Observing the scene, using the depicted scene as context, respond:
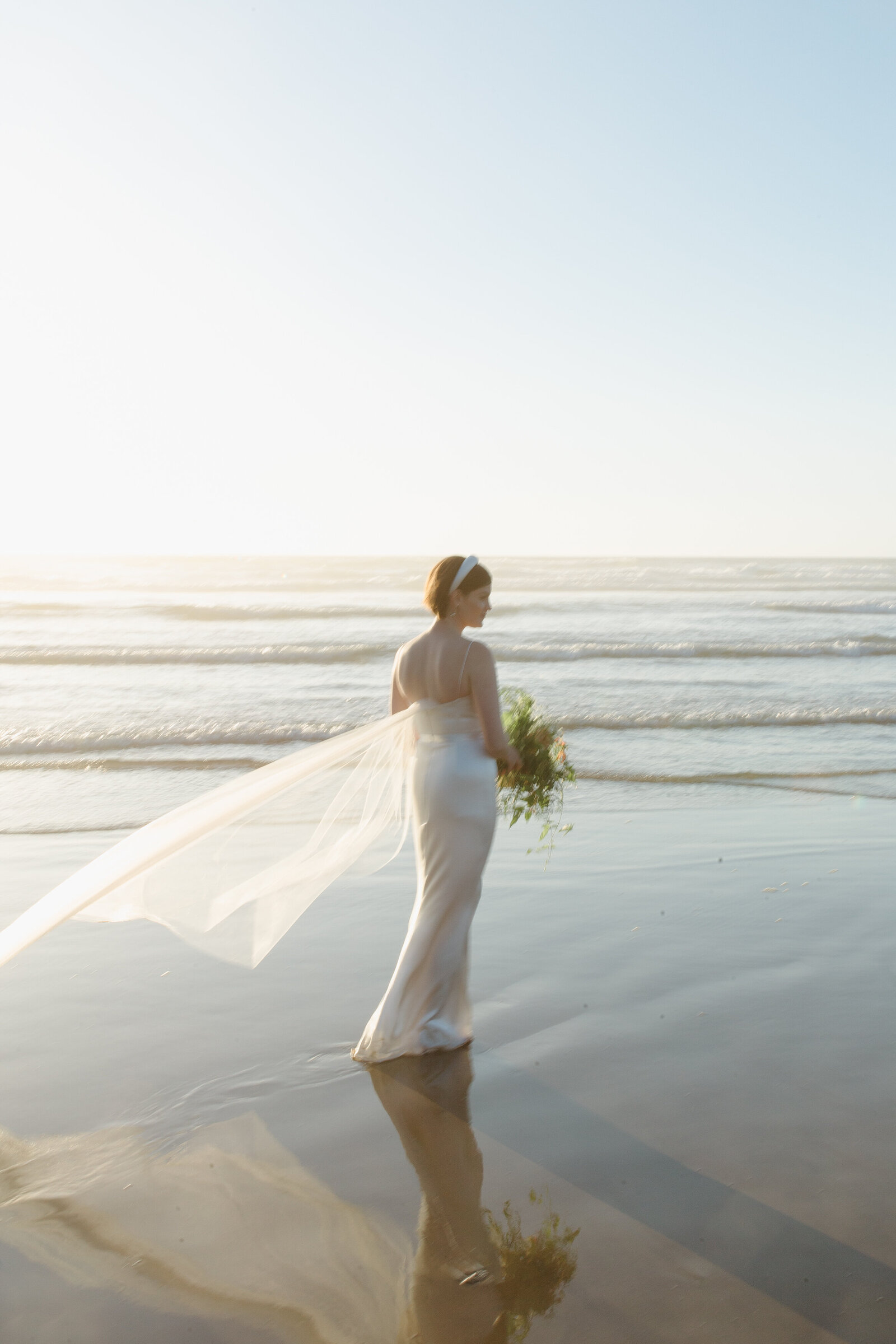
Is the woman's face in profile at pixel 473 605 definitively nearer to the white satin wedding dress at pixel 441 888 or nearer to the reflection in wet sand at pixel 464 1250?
the white satin wedding dress at pixel 441 888

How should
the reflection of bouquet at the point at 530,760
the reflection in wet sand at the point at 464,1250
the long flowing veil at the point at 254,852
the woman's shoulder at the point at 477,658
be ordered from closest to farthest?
the reflection in wet sand at the point at 464,1250, the long flowing veil at the point at 254,852, the woman's shoulder at the point at 477,658, the reflection of bouquet at the point at 530,760

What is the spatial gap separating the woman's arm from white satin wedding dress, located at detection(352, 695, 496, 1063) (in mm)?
74

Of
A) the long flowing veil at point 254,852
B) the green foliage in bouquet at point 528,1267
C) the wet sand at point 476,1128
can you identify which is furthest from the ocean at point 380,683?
the green foliage in bouquet at point 528,1267

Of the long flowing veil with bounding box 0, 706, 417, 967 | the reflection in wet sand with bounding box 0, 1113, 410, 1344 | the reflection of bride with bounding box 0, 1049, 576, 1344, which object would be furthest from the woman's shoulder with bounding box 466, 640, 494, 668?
the reflection in wet sand with bounding box 0, 1113, 410, 1344

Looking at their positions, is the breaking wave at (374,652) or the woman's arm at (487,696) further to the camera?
the breaking wave at (374,652)

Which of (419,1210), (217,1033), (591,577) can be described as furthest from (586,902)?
(591,577)

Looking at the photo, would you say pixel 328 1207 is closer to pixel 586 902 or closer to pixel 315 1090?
pixel 315 1090

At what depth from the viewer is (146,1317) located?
288 centimetres

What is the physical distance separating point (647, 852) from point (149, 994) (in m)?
4.15

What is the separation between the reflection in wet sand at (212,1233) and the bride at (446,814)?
91 cm

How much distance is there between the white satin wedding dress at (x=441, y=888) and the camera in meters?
4.55

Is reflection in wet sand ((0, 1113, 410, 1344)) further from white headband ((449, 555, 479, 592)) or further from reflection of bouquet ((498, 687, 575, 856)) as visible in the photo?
white headband ((449, 555, 479, 592))

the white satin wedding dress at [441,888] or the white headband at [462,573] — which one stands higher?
the white headband at [462,573]

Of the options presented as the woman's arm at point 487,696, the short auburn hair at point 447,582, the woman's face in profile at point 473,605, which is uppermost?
the short auburn hair at point 447,582
